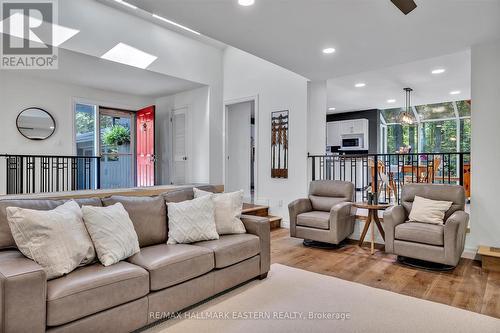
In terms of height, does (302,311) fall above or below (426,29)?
below

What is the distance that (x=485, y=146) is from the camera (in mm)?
3676

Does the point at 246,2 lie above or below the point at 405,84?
below

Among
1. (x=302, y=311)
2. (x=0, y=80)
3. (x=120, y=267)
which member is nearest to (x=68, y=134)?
(x=0, y=80)

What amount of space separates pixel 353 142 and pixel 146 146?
6.13 meters

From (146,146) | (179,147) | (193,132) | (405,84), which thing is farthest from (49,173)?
(405,84)

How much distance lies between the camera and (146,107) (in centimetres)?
659

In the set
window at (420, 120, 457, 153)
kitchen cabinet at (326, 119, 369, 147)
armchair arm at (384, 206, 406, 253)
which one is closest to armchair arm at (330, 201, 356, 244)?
armchair arm at (384, 206, 406, 253)

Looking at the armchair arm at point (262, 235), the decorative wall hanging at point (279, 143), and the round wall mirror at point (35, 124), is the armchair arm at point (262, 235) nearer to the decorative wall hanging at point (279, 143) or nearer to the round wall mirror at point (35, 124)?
the decorative wall hanging at point (279, 143)

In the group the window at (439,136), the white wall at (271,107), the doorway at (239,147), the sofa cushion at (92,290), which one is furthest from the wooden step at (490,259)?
the window at (439,136)

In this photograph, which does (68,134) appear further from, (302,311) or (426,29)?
(426,29)

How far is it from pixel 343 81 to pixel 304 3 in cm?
374

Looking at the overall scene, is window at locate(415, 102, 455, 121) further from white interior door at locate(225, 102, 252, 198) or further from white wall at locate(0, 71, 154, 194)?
white wall at locate(0, 71, 154, 194)

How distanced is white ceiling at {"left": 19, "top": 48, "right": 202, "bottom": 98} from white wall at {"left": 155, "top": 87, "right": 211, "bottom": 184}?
207 millimetres

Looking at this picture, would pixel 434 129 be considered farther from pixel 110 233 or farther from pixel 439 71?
pixel 110 233
